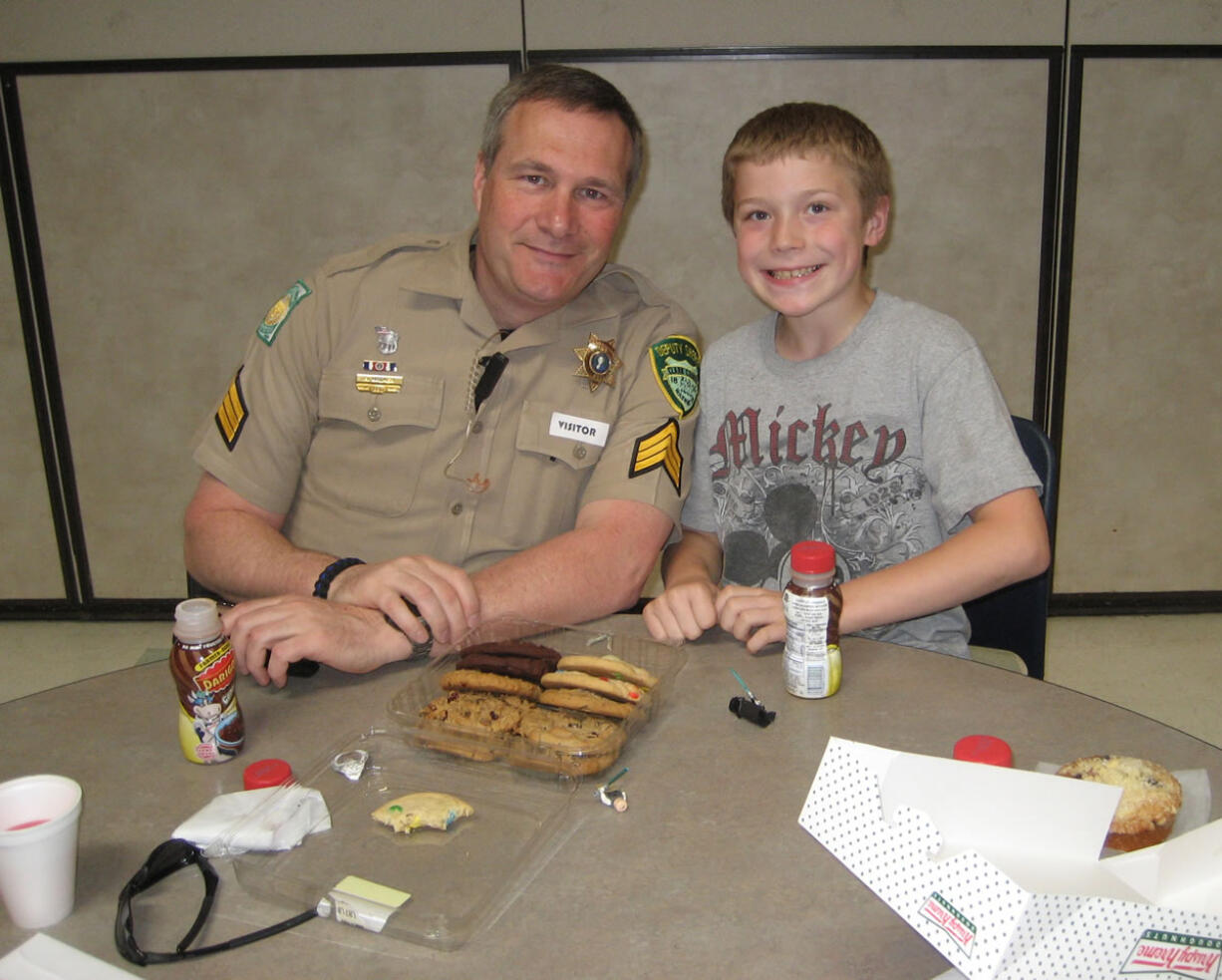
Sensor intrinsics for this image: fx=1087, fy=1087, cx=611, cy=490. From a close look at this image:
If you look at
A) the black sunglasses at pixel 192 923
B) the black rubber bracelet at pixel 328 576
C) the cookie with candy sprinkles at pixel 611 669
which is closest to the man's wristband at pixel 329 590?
the black rubber bracelet at pixel 328 576

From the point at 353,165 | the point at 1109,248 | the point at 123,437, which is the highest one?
the point at 353,165

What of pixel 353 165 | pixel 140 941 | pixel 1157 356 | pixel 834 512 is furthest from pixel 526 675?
pixel 1157 356

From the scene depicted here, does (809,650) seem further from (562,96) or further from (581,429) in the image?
(562,96)

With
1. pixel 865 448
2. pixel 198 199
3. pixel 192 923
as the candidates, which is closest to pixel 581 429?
pixel 865 448

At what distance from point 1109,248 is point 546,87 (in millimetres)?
2126

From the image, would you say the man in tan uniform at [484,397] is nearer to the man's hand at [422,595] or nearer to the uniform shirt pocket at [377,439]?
the uniform shirt pocket at [377,439]

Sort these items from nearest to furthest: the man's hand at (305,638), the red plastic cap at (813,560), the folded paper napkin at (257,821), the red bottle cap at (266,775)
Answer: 1. the folded paper napkin at (257,821)
2. the red bottle cap at (266,775)
3. the red plastic cap at (813,560)
4. the man's hand at (305,638)

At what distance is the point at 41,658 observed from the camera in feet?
11.0

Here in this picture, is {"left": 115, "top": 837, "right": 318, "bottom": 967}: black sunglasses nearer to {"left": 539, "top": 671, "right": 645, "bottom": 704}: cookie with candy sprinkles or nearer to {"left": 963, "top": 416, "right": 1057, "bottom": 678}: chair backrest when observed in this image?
{"left": 539, "top": 671, "right": 645, "bottom": 704}: cookie with candy sprinkles

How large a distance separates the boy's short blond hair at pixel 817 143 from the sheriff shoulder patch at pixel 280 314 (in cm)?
81

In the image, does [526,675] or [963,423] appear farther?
[963,423]

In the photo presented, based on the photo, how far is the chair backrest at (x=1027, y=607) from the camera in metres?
1.70

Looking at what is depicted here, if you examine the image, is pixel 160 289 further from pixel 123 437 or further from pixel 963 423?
pixel 963 423

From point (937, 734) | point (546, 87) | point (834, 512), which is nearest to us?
point (937, 734)
